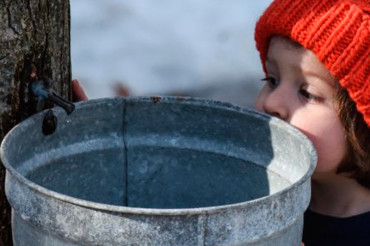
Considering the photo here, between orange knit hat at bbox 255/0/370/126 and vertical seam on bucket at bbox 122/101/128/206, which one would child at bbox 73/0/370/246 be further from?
vertical seam on bucket at bbox 122/101/128/206

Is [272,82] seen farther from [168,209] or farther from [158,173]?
[168,209]

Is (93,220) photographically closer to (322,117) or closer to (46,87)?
(46,87)

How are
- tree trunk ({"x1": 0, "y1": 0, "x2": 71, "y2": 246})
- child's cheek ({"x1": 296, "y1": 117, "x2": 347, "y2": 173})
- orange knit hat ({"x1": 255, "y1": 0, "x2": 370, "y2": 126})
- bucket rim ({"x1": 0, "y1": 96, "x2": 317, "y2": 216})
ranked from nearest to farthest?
bucket rim ({"x1": 0, "y1": 96, "x2": 317, "y2": 216})
tree trunk ({"x1": 0, "y1": 0, "x2": 71, "y2": 246})
orange knit hat ({"x1": 255, "y1": 0, "x2": 370, "y2": 126})
child's cheek ({"x1": 296, "y1": 117, "x2": 347, "y2": 173})

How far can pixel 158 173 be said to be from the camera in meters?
1.76

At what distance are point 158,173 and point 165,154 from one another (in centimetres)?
6

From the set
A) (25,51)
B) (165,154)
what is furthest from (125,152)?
(25,51)

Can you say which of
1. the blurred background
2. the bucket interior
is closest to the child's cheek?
the bucket interior

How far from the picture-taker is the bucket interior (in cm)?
156

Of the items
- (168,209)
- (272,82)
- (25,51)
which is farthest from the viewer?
(272,82)

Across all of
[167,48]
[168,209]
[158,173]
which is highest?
[168,209]

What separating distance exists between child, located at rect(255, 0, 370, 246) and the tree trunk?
0.59 meters

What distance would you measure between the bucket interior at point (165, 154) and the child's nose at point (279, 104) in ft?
0.78

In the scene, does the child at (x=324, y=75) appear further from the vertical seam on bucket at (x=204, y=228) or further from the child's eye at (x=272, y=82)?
the vertical seam on bucket at (x=204, y=228)

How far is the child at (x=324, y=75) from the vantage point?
181cm
